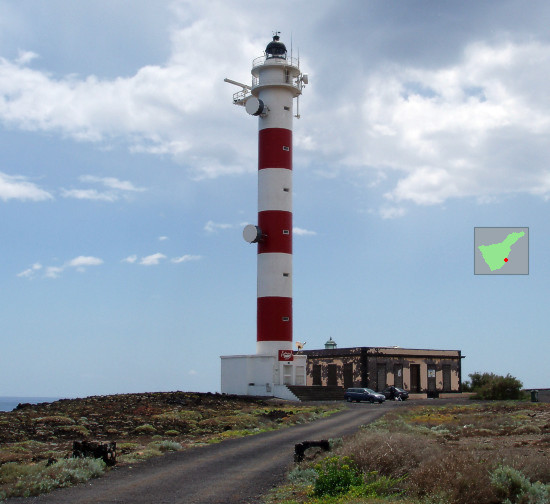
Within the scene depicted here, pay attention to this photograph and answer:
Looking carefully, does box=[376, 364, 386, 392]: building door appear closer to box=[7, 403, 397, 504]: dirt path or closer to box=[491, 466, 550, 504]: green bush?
box=[7, 403, 397, 504]: dirt path

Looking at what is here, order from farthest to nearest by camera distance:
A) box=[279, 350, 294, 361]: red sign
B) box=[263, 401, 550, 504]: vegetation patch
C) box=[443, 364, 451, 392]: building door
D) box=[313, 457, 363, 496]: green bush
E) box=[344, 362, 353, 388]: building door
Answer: box=[443, 364, 451, 392]: building door < box=[344, 362, 353, 388]: building door < box=[279, 350, 294, 361]: red sign < box=[313, 457, 363, 496]: green bush < box=[263, 401, 550, 504]: vegetation patch

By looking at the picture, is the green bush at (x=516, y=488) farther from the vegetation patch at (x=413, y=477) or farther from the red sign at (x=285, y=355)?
the red sign at (x=285, y=355)

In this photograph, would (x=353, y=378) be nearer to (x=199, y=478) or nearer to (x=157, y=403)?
(x=157, y=403)

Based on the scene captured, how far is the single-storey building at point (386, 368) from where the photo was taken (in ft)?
197

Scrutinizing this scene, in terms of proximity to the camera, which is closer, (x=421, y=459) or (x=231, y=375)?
(x=421, y=459)

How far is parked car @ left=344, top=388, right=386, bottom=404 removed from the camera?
161 ft

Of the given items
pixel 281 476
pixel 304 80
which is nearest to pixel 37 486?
pixel 281 476

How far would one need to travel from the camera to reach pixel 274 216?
1996 inches

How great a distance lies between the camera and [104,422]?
29.1 metres

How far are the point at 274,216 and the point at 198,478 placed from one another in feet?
118

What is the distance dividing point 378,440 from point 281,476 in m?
2.61

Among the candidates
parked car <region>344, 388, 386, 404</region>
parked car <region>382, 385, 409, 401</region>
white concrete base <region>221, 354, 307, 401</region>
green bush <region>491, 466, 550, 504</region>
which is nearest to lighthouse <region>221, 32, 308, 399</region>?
white concrete base <region>221, 354, 307, 401</region>

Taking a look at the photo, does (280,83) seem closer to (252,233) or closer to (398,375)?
(252,233)

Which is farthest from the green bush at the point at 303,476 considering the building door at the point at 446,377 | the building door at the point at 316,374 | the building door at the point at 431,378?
the building door at the point at 446,377
